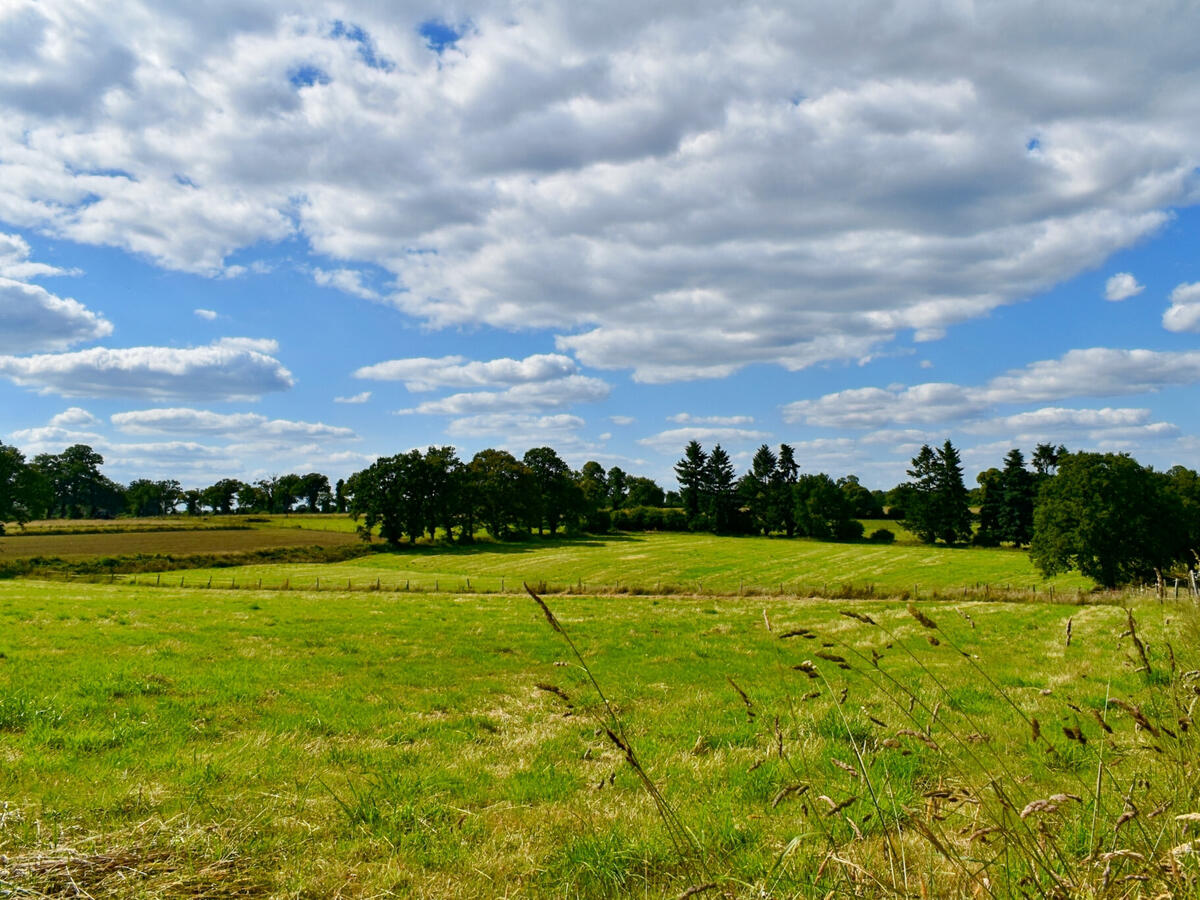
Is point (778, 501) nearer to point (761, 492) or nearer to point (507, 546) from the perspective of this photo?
point (761, 492)

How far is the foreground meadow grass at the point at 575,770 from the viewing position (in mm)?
4176

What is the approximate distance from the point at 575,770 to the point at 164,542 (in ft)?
329

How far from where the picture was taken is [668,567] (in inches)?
3236

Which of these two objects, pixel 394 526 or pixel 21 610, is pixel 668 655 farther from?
pixel 394 526

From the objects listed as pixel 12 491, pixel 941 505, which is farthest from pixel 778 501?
pixel 12 491

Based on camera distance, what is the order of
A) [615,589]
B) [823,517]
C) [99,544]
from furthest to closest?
[823,517] < [99,544] < [615,589]

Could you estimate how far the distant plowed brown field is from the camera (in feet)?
246

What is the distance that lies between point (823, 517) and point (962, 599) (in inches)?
3250

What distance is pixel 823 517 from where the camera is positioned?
11969 cm

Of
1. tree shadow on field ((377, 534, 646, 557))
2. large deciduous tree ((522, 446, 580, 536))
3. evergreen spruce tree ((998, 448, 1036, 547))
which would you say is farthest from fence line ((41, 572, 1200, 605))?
evergreen spruce tree ((998, 448, 1036, 547))

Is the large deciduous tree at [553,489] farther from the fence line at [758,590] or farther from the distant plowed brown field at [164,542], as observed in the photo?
the fence line at [758,590]

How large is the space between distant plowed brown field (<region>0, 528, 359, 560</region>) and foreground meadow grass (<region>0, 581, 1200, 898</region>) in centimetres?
7072

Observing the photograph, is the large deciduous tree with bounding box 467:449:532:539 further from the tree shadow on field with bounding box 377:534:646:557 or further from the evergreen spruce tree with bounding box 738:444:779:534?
the evergreen spruce tree with bounding box 738:444:779:534

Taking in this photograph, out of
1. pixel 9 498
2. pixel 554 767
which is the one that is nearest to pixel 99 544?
pixel 9 498
